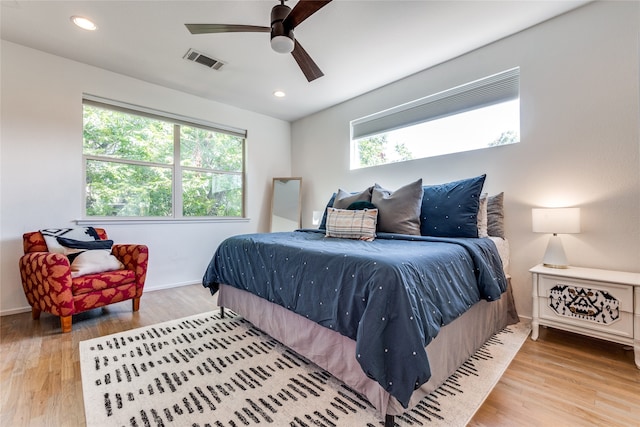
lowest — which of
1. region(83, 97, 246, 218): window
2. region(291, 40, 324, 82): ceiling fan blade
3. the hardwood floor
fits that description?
the hardwood floor

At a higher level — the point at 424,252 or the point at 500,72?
the point at 500,72

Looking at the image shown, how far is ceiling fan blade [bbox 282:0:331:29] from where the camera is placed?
1626 millimetres

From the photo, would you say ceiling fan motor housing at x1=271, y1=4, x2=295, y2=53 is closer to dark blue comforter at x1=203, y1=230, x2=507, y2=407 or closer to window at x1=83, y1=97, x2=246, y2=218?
dark blue comforter at x1=203, y1=230, x2=507, y2=407

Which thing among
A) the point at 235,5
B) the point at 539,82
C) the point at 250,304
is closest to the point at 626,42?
the point at 539,82

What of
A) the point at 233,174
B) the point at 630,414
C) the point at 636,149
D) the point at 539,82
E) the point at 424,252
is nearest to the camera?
the point at 630,414

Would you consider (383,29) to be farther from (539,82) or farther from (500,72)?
(539,82)

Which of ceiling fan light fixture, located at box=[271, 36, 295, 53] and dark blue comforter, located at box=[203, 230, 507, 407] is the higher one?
ceiling fan light fixture, located at box=[271, 36, 295, 53]

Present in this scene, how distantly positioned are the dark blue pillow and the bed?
0.15 feet

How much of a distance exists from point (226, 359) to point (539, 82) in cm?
331

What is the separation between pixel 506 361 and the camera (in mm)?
1763

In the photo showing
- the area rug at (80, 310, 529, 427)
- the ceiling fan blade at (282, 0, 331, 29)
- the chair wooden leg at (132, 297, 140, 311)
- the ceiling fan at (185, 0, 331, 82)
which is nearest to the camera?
the area rug at (80, 310, 529, 427)

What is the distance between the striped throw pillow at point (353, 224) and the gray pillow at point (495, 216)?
1.02m

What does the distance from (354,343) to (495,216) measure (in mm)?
1878

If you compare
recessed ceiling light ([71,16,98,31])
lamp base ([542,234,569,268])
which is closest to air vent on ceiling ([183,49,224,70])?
recessed ceiling light ([71,16,98,31])
